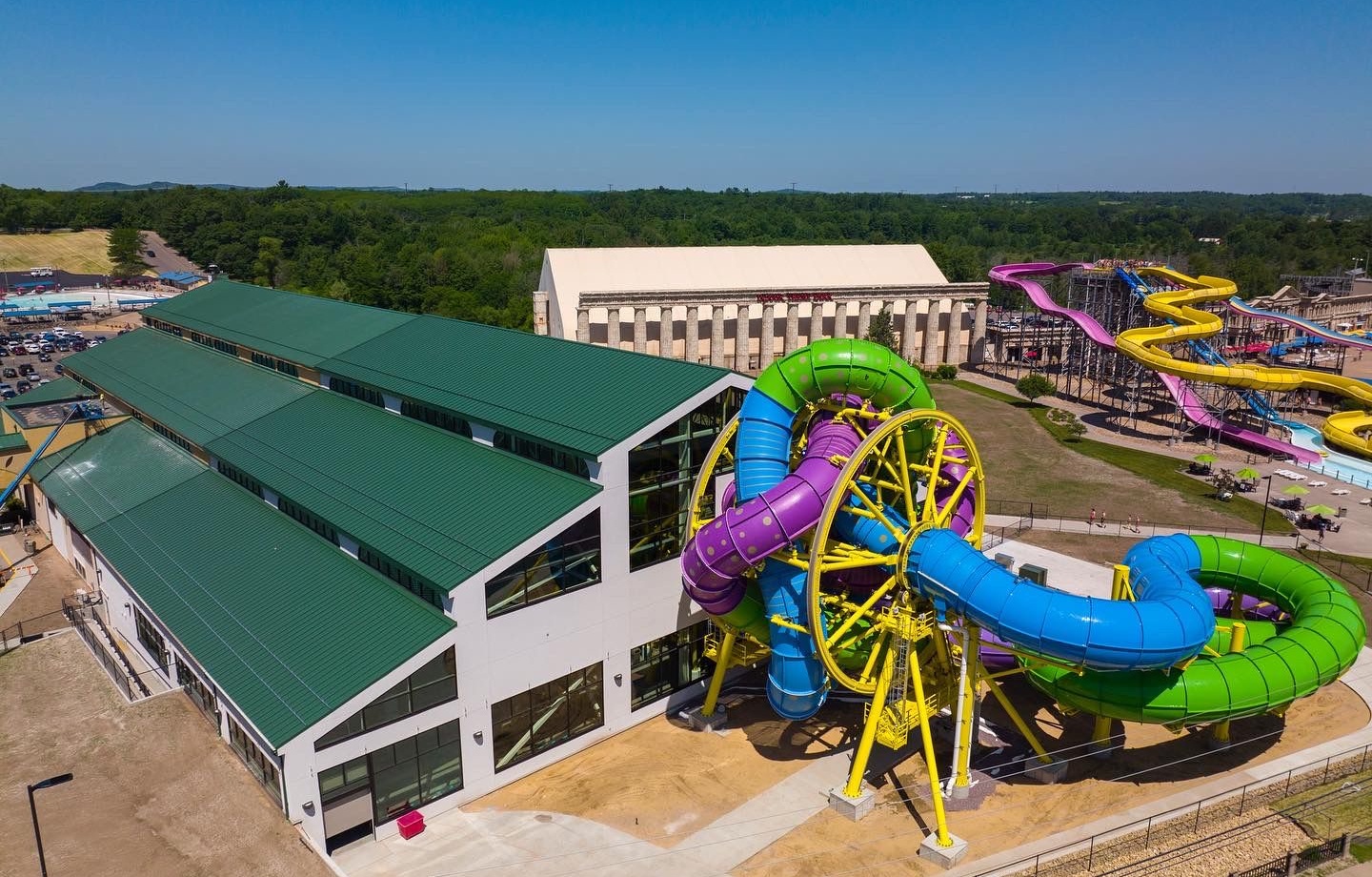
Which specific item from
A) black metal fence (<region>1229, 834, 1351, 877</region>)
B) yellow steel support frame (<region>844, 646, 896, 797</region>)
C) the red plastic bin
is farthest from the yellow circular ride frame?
the red plastic bin

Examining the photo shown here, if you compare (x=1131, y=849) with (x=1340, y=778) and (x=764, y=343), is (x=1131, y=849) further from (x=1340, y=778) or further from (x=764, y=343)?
(x=764, y=343)

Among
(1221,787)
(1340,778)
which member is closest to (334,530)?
(1221,787)

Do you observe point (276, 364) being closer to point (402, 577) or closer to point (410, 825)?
point (402, 577)

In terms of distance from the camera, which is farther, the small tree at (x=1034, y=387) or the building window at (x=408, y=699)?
the small tree at (x=1034, y=387)

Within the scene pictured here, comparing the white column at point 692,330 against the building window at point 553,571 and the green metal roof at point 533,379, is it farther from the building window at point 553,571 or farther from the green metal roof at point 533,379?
the building window at point 553,571

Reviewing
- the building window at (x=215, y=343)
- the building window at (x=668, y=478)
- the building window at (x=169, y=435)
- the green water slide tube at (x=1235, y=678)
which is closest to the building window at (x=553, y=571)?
the building window at (x=668, y=478)

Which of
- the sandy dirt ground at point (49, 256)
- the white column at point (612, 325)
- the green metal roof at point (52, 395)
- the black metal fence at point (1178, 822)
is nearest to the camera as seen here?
the black metal fence at point (1178, 822)
